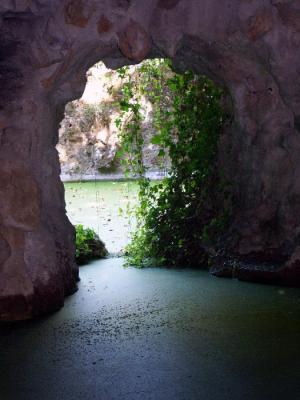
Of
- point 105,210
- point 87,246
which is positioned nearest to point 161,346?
point 87,246

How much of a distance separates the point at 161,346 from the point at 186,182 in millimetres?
2758

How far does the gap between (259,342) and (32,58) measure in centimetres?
231

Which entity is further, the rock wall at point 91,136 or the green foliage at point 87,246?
the rock wall at point 91,136

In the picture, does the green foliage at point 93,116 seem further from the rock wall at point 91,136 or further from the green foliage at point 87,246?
the green foliage at point 87,246

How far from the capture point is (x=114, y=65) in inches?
177

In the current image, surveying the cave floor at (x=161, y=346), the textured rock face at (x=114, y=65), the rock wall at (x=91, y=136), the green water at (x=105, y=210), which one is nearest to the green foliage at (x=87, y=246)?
the green water at (x=105, y=210)

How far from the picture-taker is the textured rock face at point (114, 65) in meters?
3.52

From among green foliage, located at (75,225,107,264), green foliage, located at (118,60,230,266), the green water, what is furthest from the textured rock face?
the green water

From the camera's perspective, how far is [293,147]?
4.44 meters

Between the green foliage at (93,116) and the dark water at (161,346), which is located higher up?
the green foliage at (93,116)

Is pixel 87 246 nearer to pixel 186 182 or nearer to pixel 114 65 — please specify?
pixel 186 182

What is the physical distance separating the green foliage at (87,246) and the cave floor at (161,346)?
1309 millimetres

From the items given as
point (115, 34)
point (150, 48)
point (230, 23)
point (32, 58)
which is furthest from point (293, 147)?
point (32, 58)

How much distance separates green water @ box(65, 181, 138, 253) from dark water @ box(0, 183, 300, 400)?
1973 millimetres
